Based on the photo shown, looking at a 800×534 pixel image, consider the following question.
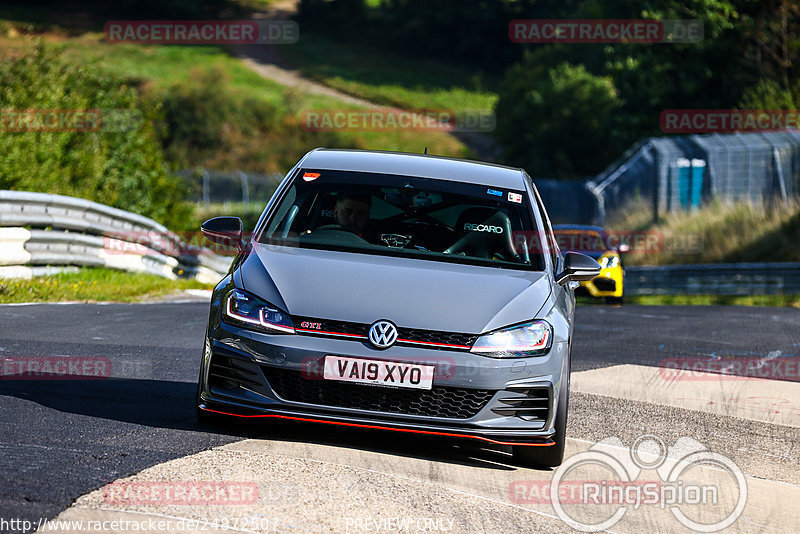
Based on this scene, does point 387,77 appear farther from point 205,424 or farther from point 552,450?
point 552,450

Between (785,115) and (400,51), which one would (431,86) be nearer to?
(400,51)

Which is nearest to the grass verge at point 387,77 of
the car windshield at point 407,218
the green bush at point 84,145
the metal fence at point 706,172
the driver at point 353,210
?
the metal fence at point 706,172

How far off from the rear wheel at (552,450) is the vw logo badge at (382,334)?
3.15ft

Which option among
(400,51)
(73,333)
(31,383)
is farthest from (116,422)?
(400,51)

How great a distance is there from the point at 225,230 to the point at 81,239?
361 inches

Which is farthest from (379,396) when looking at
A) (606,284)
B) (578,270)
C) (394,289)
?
(606,284)

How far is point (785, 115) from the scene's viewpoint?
3353 cm

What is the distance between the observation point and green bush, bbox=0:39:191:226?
18.4m

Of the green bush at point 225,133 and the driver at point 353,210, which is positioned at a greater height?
the driver at point 353,210

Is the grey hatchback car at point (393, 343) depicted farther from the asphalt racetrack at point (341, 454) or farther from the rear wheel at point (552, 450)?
the asphalt racetrack at point (341, 454)

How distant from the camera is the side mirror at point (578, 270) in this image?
6.90m

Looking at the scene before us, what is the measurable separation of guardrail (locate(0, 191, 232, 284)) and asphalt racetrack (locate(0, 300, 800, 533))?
4.19 meters

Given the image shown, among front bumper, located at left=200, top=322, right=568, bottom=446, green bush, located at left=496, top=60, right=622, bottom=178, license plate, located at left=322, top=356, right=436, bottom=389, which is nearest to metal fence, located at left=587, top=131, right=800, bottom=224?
green bush, located at left=496, top=60, right=622, bottom=178

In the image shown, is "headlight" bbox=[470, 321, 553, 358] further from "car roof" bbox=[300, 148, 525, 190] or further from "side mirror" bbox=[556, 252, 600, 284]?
"car roof" bbox=[300, 148, 525, 190]
